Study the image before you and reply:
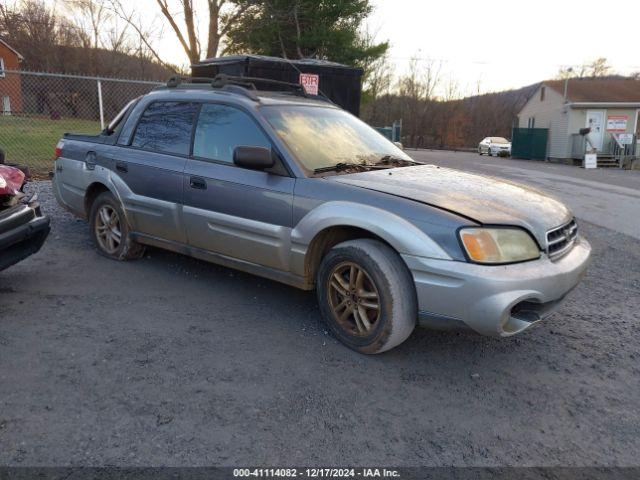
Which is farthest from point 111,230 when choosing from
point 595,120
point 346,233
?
point 595,120

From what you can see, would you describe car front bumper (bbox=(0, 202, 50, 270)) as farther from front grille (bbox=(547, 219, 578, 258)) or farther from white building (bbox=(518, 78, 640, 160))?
white building (bbox=(518, 78, 640, 160))

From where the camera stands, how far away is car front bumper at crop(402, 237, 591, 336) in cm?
297

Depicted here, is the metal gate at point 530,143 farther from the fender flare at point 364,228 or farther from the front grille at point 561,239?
the fender flare at point 364,228

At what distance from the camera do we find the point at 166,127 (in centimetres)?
477

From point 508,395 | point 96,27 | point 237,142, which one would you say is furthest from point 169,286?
point 96,27

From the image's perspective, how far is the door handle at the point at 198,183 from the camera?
4245 mm

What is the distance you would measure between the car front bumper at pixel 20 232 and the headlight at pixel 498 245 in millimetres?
3309

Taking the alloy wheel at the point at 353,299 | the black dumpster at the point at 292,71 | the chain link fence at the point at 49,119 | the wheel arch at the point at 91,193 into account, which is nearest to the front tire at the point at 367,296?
the alloy wheel at the point at 353,299

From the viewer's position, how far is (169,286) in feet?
15.4

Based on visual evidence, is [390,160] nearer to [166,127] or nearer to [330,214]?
[330,214]

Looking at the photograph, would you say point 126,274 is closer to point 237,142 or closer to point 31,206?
point 31,206

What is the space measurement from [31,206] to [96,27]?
3725 cm

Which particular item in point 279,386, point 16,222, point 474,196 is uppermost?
point 474,196

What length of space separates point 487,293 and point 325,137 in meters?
1.94
